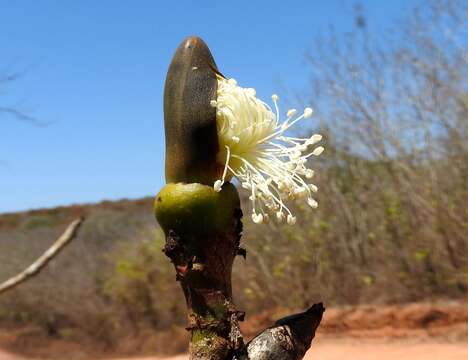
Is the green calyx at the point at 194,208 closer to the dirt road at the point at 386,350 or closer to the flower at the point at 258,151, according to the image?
the flower at the point at 258,151

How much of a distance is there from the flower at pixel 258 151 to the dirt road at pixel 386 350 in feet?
12.3

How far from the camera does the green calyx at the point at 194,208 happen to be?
0.78 metres

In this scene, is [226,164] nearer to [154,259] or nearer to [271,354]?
[271,354]

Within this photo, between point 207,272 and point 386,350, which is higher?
point 207,272

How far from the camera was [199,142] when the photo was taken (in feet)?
2.61

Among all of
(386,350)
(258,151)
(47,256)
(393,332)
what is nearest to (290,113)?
(258,151)

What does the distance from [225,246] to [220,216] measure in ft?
0.16

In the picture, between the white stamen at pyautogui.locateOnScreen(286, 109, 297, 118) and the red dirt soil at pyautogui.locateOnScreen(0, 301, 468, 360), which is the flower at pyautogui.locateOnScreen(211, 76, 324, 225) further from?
the red dirt soil at pyautogui.locateOnScreen(0, 301, 468, 360)

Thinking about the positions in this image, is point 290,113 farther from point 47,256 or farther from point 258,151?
point 47,256

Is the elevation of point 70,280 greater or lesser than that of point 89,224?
lesser

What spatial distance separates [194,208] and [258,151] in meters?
0.17

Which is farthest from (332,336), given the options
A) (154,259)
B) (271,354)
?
(271,354)

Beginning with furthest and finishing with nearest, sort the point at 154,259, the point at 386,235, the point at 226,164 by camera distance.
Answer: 1. the point at 154,259
2. the point at 386,235
3. the point at 226,164

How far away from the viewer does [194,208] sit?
2.57 ft
